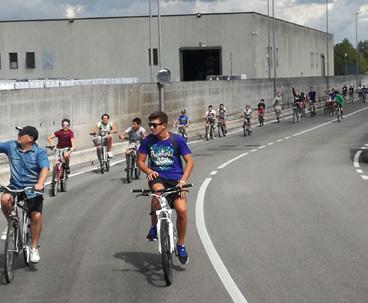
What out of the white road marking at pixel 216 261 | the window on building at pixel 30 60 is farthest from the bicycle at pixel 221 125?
the window on building at pixel 30 60

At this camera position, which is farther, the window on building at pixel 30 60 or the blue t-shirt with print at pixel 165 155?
the window on building at pixel 30 60

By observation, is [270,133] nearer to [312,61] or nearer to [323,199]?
[323,199]

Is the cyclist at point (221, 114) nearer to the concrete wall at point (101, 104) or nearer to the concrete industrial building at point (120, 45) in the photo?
the concrete wall at point (101, 104)

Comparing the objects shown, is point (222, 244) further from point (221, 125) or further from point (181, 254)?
point (221, 125)

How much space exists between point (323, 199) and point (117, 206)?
13.0 ft

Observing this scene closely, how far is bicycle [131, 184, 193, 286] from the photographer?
7535 millimetres

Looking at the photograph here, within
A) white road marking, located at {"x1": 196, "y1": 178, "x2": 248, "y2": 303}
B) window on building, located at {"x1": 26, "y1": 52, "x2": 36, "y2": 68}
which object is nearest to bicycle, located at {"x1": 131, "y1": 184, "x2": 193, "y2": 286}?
white road marking, located at {"x1": 196, "y1": 178, "x2": 248, "y2": 303}

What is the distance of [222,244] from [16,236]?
2.91m

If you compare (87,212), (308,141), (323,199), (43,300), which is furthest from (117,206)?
(308,141)

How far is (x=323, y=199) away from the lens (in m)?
14.2

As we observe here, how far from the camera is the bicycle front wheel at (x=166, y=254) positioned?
24.7 ft

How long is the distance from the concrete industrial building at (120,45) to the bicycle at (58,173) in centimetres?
6525

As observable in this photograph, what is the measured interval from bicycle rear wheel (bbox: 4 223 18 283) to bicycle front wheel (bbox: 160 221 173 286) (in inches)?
66.4

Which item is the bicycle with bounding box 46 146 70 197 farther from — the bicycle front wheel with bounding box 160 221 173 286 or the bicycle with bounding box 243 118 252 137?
the bicycle with bounding box 243 118 252 137
